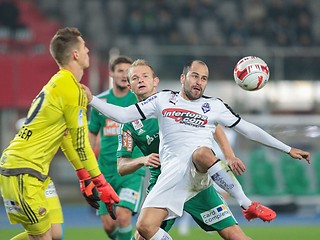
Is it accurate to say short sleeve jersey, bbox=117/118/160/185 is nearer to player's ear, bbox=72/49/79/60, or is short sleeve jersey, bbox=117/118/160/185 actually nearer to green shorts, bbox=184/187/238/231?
green shorts, bbox=184/187/238/231

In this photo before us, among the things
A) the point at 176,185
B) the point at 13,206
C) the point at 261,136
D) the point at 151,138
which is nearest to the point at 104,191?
the point at 13,206

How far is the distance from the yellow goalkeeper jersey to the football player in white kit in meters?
0.55

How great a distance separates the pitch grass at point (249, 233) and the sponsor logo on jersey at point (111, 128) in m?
3.07

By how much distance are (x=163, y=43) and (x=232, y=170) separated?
12.0 meters

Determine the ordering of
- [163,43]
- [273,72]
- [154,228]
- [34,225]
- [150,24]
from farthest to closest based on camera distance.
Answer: [150,24]
[163,43]
[273,72]
[154,228]
[34,225]

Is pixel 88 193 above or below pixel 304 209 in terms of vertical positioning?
below

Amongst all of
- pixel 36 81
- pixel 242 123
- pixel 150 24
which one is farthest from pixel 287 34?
pixel 242 123

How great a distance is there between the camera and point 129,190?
9227mm

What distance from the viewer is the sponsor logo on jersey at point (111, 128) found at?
948cm

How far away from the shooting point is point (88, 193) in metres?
6.61

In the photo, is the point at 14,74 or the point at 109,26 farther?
the point at 109,26

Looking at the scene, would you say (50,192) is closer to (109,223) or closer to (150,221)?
(150,221)

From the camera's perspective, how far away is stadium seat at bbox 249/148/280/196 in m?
17.0

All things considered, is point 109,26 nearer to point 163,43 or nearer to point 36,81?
point 163,43
